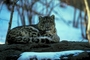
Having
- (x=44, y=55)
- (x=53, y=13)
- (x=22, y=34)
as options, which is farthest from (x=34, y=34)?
(x=53, y=13)

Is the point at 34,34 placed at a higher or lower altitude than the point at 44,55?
higher

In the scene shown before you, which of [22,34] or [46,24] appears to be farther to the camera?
[46,24]

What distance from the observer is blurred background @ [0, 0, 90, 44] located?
9875 millimetres

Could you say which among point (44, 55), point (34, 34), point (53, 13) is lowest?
point (44, 55)

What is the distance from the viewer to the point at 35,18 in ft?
37.0

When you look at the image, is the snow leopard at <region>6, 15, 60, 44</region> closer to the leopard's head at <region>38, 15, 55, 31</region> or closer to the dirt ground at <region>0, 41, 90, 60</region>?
the leopard's head at <region>38, 15, 55, 31</region>

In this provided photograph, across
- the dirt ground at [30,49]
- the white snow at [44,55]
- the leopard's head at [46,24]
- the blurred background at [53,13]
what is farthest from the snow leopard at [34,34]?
the blurred background at [53,13]

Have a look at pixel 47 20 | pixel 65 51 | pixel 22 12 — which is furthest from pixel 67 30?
pixel 65 51

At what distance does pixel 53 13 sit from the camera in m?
12.2

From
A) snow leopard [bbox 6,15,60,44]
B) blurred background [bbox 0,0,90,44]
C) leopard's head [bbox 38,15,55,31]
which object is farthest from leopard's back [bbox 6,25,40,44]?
blurred background [bbox 0,0,90,44]

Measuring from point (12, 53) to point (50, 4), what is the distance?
686 cm

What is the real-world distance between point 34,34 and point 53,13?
22.0 feet

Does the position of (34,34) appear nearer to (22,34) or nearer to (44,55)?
(22,34)

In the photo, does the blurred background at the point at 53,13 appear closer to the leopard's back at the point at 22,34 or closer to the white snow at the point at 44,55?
the leopard's back at the point at 22,34
